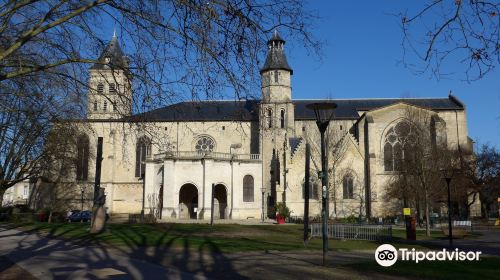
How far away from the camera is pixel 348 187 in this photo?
47969mm

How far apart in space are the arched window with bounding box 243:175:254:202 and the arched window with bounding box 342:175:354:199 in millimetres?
10290

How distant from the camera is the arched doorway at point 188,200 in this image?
48862mm

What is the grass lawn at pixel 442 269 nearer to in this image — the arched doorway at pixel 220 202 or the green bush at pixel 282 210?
the green bush at pixel 282 210

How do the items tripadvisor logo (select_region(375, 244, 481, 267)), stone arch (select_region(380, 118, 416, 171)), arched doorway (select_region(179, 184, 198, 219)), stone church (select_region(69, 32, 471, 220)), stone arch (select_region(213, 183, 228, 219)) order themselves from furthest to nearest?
stone arch (select_region(380, 118, 416, 171))
arched doorway (select_region(179, 184, 198, 219))
stone arch (select_region(213, 183, 228, 219))
stone church (select_region(69, 32, 471, 220))
tripadvisor logo (select_region(375, 244, 481, 267))

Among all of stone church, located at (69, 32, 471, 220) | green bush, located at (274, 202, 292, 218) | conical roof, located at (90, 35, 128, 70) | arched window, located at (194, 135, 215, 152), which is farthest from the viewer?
arched window, located at (194, 135, 215, 152)

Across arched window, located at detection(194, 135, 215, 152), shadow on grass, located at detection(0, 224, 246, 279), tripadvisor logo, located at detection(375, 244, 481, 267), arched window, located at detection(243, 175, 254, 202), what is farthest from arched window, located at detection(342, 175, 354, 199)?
shadow on grass, located at detection(0, 224, 246, 279)

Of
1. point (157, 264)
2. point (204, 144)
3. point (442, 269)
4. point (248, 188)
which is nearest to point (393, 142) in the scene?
point (248, 188)

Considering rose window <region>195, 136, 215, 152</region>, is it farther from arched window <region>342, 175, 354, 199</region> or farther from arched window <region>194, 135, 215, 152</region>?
arched window <region>342, 175, 354, 199</region>

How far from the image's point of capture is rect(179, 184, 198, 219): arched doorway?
48.9m

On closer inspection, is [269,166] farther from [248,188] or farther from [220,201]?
[220,201]

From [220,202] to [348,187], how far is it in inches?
577

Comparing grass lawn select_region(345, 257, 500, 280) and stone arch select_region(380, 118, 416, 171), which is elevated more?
stone arch select_region(380, 118, 416, 171)

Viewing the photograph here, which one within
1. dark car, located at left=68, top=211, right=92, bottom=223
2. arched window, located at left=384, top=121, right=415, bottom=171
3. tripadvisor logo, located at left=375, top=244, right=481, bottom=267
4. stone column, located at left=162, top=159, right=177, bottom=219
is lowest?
dark car, located at left=68, top=211, right=92, bottom=223

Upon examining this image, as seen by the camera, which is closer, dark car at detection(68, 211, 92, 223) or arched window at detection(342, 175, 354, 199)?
dark car at detection(68, 211, 92, 223)
